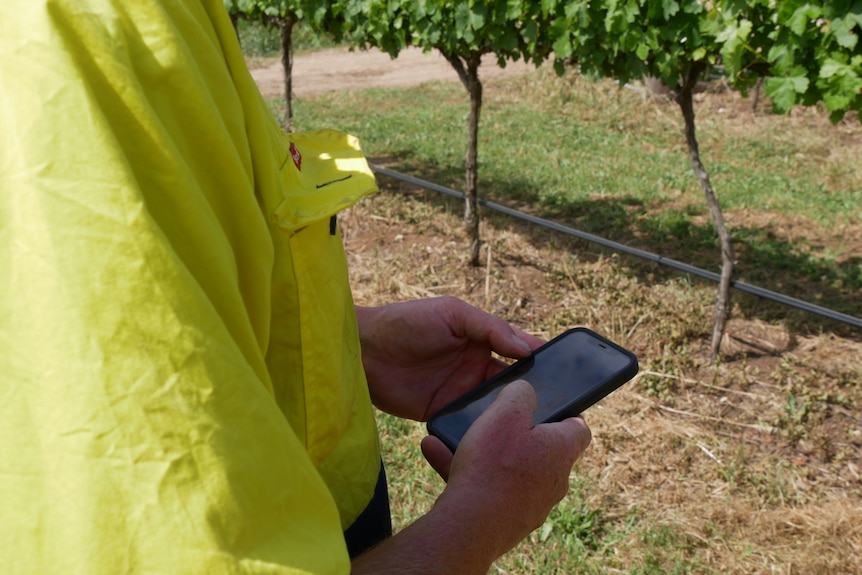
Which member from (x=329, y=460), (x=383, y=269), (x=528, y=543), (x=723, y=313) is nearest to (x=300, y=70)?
(x=383, y=269)

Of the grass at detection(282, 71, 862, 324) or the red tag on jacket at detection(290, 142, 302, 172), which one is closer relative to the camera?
the red tag on jacket at detection(290, 142, 302, 172)

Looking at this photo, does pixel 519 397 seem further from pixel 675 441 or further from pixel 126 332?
pixel 675 441

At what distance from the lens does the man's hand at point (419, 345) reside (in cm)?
162

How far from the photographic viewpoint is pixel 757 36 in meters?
3.56

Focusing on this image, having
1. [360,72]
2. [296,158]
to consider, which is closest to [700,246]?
[296,158]

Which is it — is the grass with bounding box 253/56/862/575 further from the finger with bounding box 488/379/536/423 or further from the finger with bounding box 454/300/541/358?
the finger with bounding box 488/379/536/423

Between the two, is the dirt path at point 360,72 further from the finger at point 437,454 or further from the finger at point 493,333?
the finger at point 437,454

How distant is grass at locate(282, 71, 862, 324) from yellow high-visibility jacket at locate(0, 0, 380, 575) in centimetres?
529

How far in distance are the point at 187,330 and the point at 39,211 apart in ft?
0.47

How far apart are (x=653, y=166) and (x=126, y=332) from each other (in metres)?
8.12

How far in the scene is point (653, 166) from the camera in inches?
320

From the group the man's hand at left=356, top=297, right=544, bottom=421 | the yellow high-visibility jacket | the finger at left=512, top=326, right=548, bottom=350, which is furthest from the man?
the finger at left=512, top=326, right=548, bottom=350

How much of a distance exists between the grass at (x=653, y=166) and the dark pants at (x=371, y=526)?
459cm

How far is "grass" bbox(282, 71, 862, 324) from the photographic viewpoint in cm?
601
